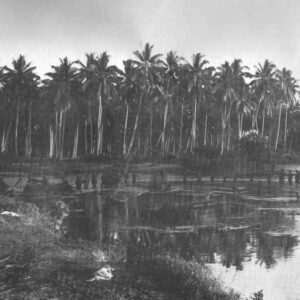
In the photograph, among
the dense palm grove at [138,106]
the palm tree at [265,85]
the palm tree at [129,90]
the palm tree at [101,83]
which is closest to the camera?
the palm tree at [265,85]

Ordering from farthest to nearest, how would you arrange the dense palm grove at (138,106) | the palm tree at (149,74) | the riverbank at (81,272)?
the dense palm grove at (138,106) < the palm tree at (149,74) < the riverbank at (81,272)

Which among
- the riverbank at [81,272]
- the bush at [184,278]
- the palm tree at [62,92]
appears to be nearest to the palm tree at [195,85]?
the palm tree at [62,92]

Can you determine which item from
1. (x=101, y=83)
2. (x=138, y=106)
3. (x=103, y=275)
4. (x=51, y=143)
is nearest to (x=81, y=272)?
(x=103, y=275)

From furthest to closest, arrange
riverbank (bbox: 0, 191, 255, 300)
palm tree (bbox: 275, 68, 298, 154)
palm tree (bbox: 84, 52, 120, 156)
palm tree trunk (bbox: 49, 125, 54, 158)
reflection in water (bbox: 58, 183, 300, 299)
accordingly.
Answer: palm tree trunk (bbox: 49, 125, 54, 158)
palm tree (bbox: 84, 52, 120, 156)
palm tree (bbox: 275, 68, 298, 154)
reflection in water (bbox: 58, 183, 300, 299)
riverbank (bbox: 0, 191, 255, 300)

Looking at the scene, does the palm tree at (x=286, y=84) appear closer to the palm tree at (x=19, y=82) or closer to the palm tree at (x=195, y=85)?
the palm tree at (x=195, y=85)

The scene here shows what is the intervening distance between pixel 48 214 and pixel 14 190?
2.66 m

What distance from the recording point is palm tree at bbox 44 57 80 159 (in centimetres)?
1814

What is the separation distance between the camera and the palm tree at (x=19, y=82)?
18578 millimetres

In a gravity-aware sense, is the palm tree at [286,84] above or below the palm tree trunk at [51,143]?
above

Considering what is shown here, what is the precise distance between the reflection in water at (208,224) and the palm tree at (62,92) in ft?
15.7

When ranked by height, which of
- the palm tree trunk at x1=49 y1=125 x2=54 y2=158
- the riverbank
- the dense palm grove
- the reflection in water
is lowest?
the riverbank

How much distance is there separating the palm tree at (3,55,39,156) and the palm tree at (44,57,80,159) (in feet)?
2.87

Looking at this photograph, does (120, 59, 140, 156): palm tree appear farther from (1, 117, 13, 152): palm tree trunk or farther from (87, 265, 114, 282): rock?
(87, 265, 114, 282): rock

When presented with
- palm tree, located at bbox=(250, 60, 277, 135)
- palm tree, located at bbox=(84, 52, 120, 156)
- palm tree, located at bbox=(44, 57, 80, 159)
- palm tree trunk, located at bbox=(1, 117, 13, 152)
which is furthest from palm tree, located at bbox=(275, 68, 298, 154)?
palm tree trunk, located at bbox=(1, 117, 13, 152)
